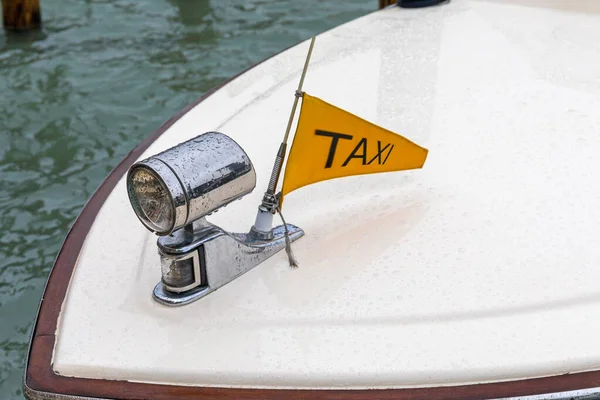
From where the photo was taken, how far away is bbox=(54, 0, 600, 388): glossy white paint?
4.66ft

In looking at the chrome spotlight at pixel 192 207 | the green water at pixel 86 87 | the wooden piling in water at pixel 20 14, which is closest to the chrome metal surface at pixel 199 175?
the chrome spotlight at pixel 192 207

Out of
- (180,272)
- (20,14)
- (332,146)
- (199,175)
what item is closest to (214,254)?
(180,272)

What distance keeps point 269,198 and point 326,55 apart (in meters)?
1.06

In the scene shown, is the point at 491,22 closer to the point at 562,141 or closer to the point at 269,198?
the point at 562,141

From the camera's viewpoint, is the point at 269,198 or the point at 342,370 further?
the point at 269,198

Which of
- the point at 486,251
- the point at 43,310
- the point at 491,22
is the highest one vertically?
the point at 491,22

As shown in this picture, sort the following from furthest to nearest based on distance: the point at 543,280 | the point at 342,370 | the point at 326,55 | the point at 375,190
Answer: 1. the point at 326,55
2. the point at 375,190
3. the point at 543,280
4. the point at 342,370

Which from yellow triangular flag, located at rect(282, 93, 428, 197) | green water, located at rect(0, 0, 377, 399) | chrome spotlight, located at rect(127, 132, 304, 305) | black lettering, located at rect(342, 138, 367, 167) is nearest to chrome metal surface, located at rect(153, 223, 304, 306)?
chrome spotlight, located at rect(127, 132, 304, 305)

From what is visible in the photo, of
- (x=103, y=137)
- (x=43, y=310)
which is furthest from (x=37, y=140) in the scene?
(x=43, y=310)

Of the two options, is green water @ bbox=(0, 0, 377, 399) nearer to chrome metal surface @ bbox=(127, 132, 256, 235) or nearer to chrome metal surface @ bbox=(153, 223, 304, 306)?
chrome metal surface @ bbox=(153, 223, 304, 306)

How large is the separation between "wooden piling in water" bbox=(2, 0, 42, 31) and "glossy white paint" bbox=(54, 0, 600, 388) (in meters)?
2.89

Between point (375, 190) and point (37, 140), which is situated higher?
point (375, 190)

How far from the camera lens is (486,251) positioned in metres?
1.64

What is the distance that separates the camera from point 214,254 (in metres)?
1.54
